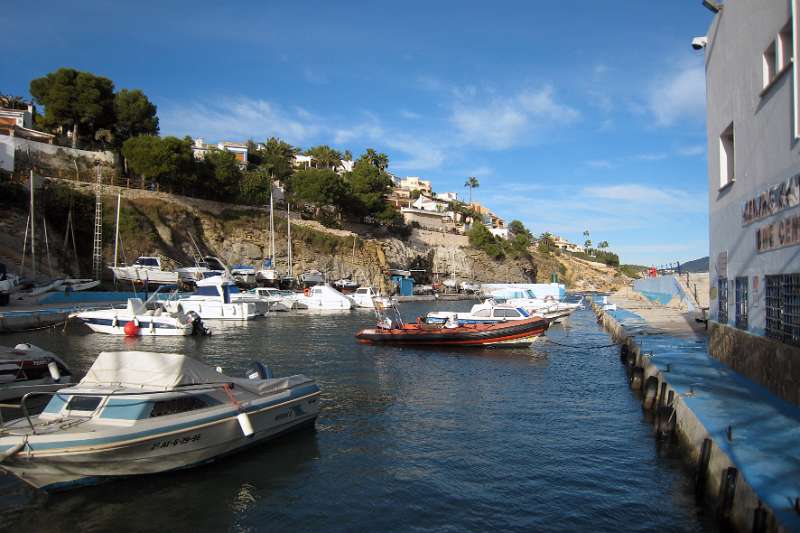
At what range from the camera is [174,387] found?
11.5 m

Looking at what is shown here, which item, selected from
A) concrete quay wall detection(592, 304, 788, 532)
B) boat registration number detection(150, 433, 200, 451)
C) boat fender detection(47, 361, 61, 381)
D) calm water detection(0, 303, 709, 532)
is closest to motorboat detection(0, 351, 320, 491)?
boat registration number detection(150, 433, 200, 451)

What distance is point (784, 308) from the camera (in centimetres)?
1237

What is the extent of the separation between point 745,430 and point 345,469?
7501 mm

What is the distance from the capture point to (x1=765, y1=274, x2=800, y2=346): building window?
1180 cm

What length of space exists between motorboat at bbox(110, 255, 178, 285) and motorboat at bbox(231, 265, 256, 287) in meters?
8.88

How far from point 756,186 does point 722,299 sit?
203 inches

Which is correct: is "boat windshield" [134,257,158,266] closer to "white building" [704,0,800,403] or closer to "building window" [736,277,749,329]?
"white building" [704,0,800,403]

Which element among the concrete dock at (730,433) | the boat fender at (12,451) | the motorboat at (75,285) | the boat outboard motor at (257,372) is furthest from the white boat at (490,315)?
the motorboat at (75,285)

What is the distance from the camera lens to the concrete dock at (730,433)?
7301mm

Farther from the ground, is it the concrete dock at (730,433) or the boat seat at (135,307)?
the boat seat at (135,307)

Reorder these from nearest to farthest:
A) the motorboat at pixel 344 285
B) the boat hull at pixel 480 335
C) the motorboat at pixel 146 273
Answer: the boat hull at pixel 480 335 → the motorboat at pixel 146 273 → the motorboat at pixel 344 285

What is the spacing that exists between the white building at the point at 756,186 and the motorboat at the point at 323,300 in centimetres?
4377

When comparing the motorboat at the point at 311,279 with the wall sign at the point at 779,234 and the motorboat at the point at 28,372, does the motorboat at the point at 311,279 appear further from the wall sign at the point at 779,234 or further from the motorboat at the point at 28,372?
the wall sign at the point at 779,234

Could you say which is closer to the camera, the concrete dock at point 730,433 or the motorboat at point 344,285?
the concrete dock at point 730,433
